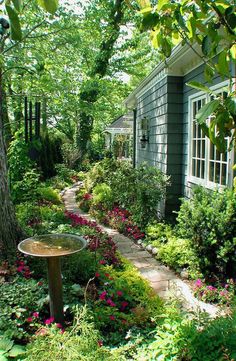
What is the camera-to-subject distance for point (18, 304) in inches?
120

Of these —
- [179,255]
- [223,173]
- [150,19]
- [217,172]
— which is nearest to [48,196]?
[179,255]

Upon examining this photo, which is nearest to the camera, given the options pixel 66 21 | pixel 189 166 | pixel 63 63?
pixel 189 166

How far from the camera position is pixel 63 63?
10.1 m

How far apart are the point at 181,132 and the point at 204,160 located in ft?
4.02

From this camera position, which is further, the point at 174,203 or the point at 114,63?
the point at 114,63

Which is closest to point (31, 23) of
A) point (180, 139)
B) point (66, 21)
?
point (66, 21)

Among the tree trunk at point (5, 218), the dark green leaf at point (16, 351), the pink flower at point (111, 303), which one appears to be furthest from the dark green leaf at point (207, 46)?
the tree trunk at point (5, 218)

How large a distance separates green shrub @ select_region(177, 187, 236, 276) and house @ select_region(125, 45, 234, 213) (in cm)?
75

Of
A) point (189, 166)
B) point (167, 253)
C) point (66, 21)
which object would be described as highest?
point (66, 21)

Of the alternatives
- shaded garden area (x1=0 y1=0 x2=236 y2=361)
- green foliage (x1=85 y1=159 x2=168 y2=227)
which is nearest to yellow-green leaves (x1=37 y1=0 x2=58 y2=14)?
shaded garden area (x1=0 y1=0 x2=236 y2=361)

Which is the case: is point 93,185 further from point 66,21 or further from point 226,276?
point 226,276

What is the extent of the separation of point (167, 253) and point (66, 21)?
7.18 m

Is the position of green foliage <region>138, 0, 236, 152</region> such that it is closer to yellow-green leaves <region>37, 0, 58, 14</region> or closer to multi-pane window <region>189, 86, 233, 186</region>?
yellow-green leaves <region>37, 0, 58, 14</region>

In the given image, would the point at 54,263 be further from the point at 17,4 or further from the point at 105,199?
the point at 105,199
